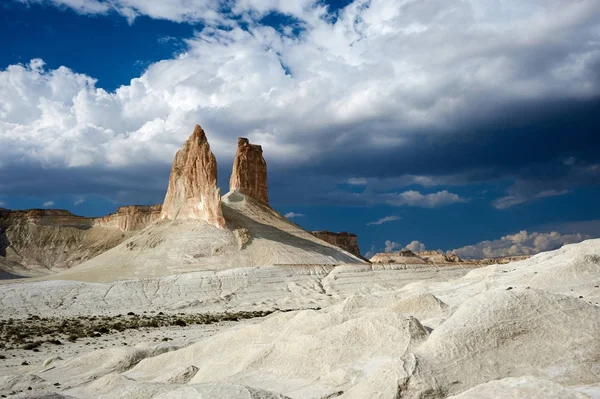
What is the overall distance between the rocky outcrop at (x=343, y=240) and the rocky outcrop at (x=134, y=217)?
3123 centimetres

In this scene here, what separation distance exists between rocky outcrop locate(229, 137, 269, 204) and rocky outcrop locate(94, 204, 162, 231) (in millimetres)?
27444

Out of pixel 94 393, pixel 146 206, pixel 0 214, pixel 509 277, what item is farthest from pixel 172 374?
pixel 0 214

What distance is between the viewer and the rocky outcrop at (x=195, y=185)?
57.0 metres

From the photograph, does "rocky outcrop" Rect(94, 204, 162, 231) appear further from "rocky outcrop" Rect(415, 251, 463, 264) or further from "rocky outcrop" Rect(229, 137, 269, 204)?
"rocky outcrop" Rect(415, 251, 463, 264)

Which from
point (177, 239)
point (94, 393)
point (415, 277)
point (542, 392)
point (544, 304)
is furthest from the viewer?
point (177, 239)

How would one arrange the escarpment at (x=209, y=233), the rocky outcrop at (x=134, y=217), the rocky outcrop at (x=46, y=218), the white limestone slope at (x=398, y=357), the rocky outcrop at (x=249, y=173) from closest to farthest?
the white limestone slope at (x=398, y=357) < the escarpment at (x=209, y=233) < the rocky outcrop at (x=249, y=173) < the rocky outcrop at (x=134, y=217) < the rocky outcrop at (x=46, y=218)

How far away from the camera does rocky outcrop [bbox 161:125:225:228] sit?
187 feet

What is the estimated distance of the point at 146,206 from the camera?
314 ft

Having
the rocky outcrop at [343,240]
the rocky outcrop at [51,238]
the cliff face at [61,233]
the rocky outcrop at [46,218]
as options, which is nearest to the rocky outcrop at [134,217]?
the cliff face at [61,233]

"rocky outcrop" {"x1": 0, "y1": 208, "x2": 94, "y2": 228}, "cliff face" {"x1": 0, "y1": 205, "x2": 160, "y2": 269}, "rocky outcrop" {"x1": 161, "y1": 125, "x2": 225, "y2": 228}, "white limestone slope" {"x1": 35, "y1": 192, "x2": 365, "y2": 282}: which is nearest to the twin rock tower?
"rocky outcrop" {"x1": 161, "y1": 125, "x2": 225, "y2": 228}

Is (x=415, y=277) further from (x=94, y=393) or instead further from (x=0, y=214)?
(x=0, y=214)

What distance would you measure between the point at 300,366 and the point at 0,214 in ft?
335

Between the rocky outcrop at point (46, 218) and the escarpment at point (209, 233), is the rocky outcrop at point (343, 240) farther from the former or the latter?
the rocky outcrop at point (46, 218)

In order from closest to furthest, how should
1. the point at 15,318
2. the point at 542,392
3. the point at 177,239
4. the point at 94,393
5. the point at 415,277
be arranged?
the point at 542,392, the point at 94,393, the point at 15,318, the point at 415,277, the point at 177,239
